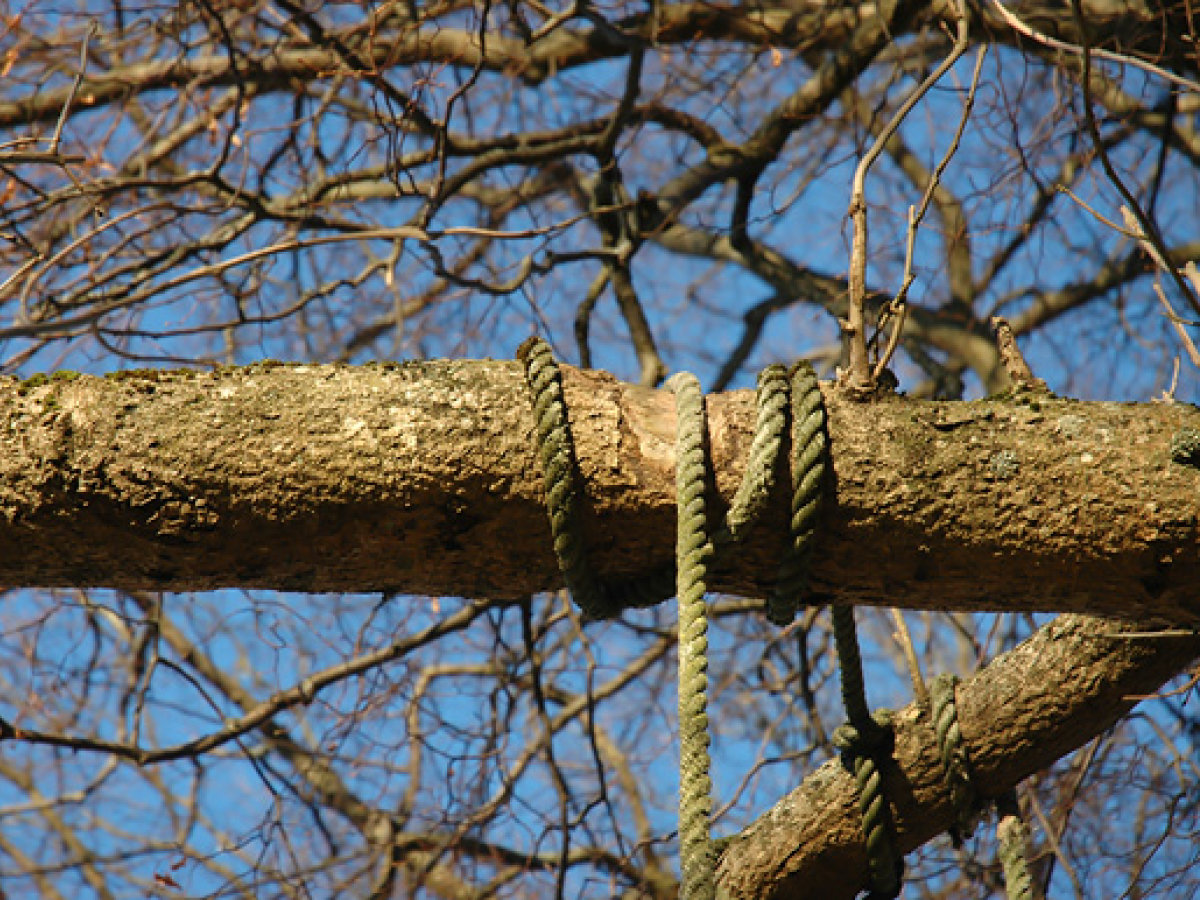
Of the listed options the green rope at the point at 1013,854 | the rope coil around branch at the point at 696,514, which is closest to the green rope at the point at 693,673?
the rope coil around branch at the point at 696,514

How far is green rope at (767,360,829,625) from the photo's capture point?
1424 millimetres

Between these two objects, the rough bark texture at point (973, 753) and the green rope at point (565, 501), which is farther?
the rough bark texture at point (973, 753)

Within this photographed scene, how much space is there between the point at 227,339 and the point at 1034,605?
108 inches

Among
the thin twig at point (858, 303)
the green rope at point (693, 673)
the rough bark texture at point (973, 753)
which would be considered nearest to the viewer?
the green rope at point (693, 673)

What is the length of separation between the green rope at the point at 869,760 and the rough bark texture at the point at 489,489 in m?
0.42

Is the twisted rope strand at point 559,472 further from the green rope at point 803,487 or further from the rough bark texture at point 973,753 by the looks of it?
the rough bark texture at point 973,753

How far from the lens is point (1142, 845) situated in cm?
308

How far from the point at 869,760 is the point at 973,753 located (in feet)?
0.52

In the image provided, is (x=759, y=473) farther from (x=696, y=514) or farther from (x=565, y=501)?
(x=565, y=501)

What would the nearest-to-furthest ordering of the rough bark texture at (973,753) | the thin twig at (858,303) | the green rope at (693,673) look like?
the green rope at (693,673)
the thin twig at (858,303)
the rough bark texture at (973,753)

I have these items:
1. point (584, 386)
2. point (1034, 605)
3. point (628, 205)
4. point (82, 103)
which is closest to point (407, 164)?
point (628, 205)

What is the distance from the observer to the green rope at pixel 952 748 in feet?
6.28

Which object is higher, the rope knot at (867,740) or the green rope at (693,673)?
the rope knot at (867,740)

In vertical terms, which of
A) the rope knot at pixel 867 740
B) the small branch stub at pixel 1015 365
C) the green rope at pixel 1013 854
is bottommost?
the green rope at pixel 1013 854
